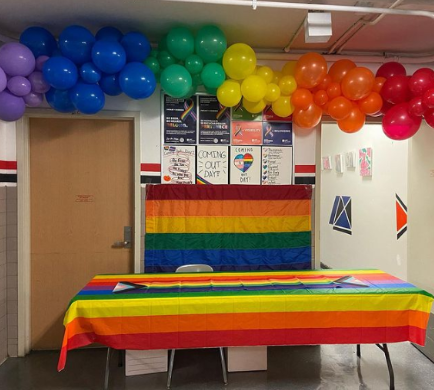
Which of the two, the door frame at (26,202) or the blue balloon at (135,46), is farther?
the door frame at (26,202)

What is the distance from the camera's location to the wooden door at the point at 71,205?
3.45m

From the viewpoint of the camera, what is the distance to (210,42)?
2.81 m

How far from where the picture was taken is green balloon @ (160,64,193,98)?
111 inches

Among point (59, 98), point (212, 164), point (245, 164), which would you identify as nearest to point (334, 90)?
point (245, 164)

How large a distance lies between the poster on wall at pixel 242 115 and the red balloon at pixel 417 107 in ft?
4.33

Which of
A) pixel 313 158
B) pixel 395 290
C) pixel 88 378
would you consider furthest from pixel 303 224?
pixel 88 378

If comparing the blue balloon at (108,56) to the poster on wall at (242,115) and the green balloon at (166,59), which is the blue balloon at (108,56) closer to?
the green balloon at (166,59)

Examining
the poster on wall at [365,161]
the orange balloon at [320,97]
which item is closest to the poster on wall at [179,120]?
the orange balloon at [320,97]

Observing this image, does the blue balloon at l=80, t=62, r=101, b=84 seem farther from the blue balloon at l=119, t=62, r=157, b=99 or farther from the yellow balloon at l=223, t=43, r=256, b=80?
the yellow balloon at l=223, t=43, r=256, b=80

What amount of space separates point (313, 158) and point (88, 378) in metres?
2.89

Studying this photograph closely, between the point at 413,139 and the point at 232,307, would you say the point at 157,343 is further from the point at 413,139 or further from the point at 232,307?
the point at 413,139

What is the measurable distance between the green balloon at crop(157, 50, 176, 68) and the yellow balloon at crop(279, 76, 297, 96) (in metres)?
0.96

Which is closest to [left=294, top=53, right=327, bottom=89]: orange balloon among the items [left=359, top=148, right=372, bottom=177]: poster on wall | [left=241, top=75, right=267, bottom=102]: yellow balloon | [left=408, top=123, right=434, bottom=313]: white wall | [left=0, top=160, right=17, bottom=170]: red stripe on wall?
[left=241, top=75, right=267, bottom=102]: yellow balloon

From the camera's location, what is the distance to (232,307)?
8.32 feet
